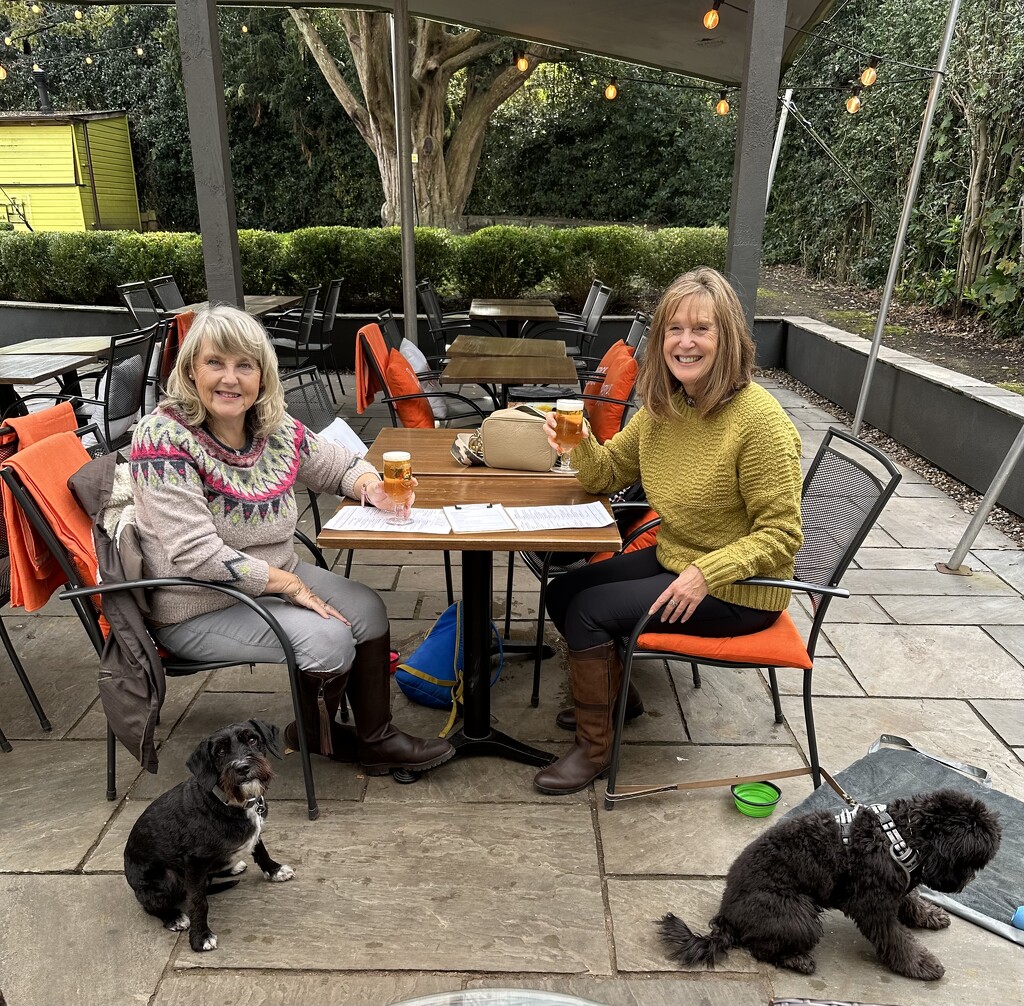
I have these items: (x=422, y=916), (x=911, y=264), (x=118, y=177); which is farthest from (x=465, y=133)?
(x=422, y=916)

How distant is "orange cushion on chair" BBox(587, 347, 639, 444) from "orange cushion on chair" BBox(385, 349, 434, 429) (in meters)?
0.79

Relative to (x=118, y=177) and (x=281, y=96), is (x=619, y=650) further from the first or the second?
(x=118, y=177)

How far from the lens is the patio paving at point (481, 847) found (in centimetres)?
171

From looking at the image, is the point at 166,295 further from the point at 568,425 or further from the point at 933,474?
the point at 933,474

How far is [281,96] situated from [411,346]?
1470 centimetres

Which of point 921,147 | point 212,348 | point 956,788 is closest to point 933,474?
point 921,147

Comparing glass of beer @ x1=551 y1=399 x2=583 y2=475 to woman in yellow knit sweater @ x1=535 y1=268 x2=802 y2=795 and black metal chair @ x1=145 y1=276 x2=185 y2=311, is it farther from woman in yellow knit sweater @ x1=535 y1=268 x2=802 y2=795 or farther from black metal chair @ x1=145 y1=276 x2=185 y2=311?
black metal chair @ x1=145 y1=276 x2=185 y2=311

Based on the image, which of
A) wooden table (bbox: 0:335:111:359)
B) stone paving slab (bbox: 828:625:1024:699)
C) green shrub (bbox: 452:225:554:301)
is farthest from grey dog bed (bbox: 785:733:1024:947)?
green shrub (bbox: 452:225:554:301)

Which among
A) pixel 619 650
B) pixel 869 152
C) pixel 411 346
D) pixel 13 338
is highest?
pixel 869 152

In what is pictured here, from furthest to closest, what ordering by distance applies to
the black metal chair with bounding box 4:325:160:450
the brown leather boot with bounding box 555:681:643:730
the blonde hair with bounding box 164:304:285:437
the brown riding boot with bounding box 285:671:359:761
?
the black metal chair with bounding box 4:325:160:450
the brown leather boot with bounding box 555:681:643:730
the brown riding boot with bounding box 285:671:359:761
the blonde hair with bounding box 164:304:285:437

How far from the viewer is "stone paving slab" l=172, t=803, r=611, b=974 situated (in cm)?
176

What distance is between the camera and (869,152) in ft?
35.6

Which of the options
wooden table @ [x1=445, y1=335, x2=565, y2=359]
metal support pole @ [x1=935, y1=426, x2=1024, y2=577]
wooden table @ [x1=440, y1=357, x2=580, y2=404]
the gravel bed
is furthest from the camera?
wooden table @ [x1=445, y1=335, x2=565, y2=359]

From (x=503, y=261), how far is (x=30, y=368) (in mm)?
5257
